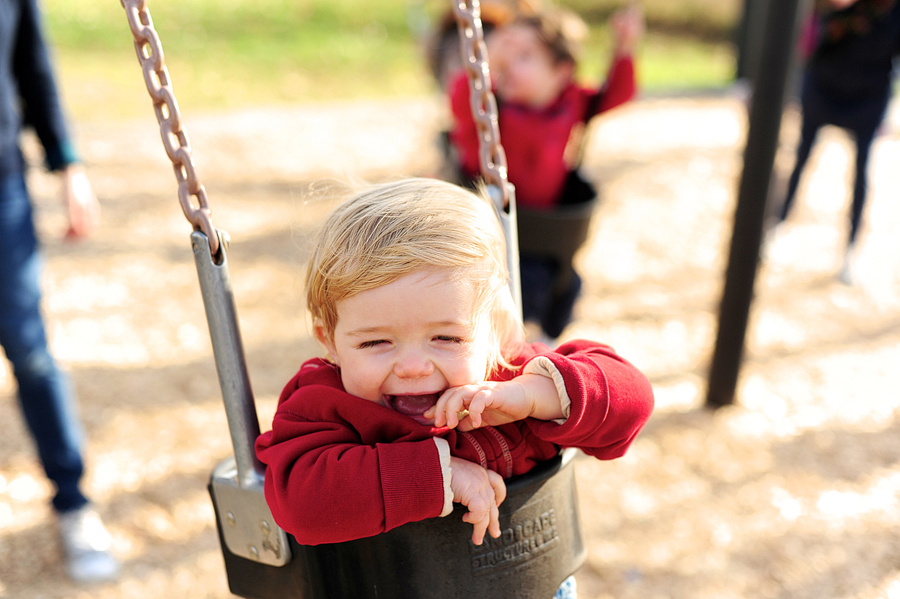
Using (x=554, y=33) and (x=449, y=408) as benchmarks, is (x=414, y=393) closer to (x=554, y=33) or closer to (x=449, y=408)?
(x=449, y=408)

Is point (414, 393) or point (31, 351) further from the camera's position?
point (31, 351)

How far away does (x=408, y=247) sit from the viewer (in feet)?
3.30

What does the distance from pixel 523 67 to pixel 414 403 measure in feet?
5.80

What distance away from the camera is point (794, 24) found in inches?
90.2

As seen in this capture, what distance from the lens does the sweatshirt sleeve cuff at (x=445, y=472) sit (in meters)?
0.97

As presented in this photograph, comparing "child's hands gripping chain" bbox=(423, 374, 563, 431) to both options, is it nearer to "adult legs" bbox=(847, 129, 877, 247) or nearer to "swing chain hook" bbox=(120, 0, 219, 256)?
"swing chain hook" bbox=(120, 0, 219, 256)

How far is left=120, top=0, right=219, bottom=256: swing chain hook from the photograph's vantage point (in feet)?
3.34

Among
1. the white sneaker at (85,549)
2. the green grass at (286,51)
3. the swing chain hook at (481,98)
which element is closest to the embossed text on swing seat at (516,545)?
the swing chain hook at (481,98)

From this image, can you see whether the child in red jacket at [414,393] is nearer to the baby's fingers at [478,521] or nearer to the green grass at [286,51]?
the baby's fingers at [478,521]

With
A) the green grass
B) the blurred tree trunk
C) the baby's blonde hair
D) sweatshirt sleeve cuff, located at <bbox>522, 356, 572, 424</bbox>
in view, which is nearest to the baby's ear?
the baby's blonde hair

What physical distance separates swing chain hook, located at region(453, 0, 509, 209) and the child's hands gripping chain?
1.10 ft

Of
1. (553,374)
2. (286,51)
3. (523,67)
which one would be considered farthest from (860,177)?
(286,51)

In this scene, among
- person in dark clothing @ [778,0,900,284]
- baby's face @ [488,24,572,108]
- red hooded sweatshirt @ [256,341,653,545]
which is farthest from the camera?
person in dark clothing @ [778,0,900,284]

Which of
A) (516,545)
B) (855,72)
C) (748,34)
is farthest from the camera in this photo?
(748,34)
